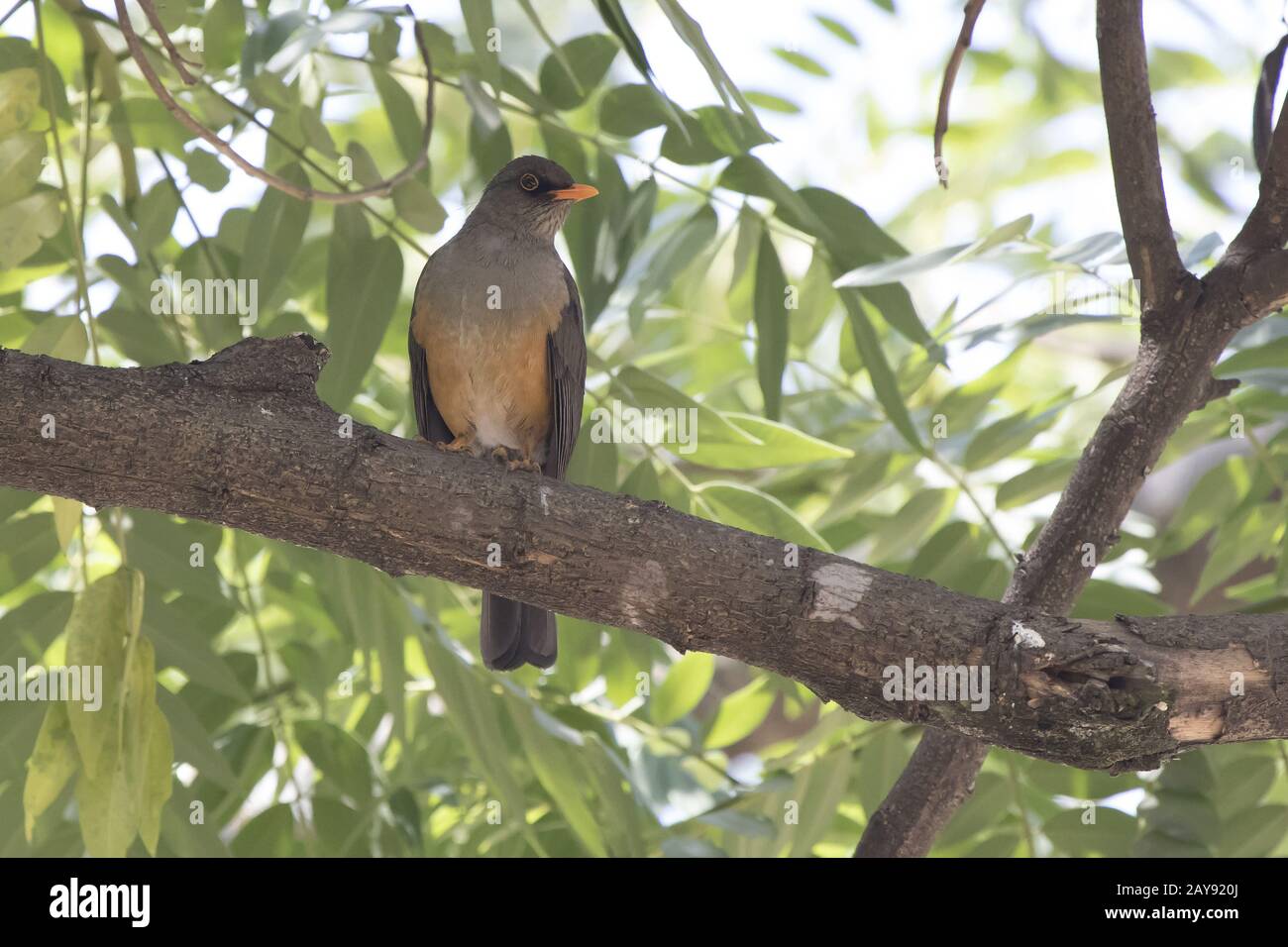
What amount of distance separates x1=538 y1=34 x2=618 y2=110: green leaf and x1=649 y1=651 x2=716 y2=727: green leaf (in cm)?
212

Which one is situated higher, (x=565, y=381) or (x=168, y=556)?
(x=565, y=381)

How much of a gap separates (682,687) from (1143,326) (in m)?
2.14

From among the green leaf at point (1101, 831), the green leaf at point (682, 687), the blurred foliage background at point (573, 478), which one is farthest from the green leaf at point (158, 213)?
the green leaf at point (1101, 831)

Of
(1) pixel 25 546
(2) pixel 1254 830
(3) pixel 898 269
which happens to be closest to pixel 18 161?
(1) pixel 25 546

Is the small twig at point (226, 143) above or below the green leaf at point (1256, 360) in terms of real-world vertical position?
above

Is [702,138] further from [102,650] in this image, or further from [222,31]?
[102,650]

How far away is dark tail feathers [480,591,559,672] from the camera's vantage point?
4418 mm

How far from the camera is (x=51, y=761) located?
3.16 meters

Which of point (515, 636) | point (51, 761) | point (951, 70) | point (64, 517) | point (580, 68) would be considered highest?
point (580, 68)

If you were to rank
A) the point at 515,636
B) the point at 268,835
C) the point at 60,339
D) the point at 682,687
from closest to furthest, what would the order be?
the point at 60,339, the point at 268,835, the point at 515,636, the point at 682,687

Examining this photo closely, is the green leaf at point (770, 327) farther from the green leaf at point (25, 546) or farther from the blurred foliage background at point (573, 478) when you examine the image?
the green leaf at point (25, 546)

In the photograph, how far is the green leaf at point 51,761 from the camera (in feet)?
10.3

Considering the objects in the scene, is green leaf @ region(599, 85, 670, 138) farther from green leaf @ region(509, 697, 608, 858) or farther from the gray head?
green leaf @ region(509, 697, 608, 858)

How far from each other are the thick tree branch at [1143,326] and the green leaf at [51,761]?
251 centimetres
